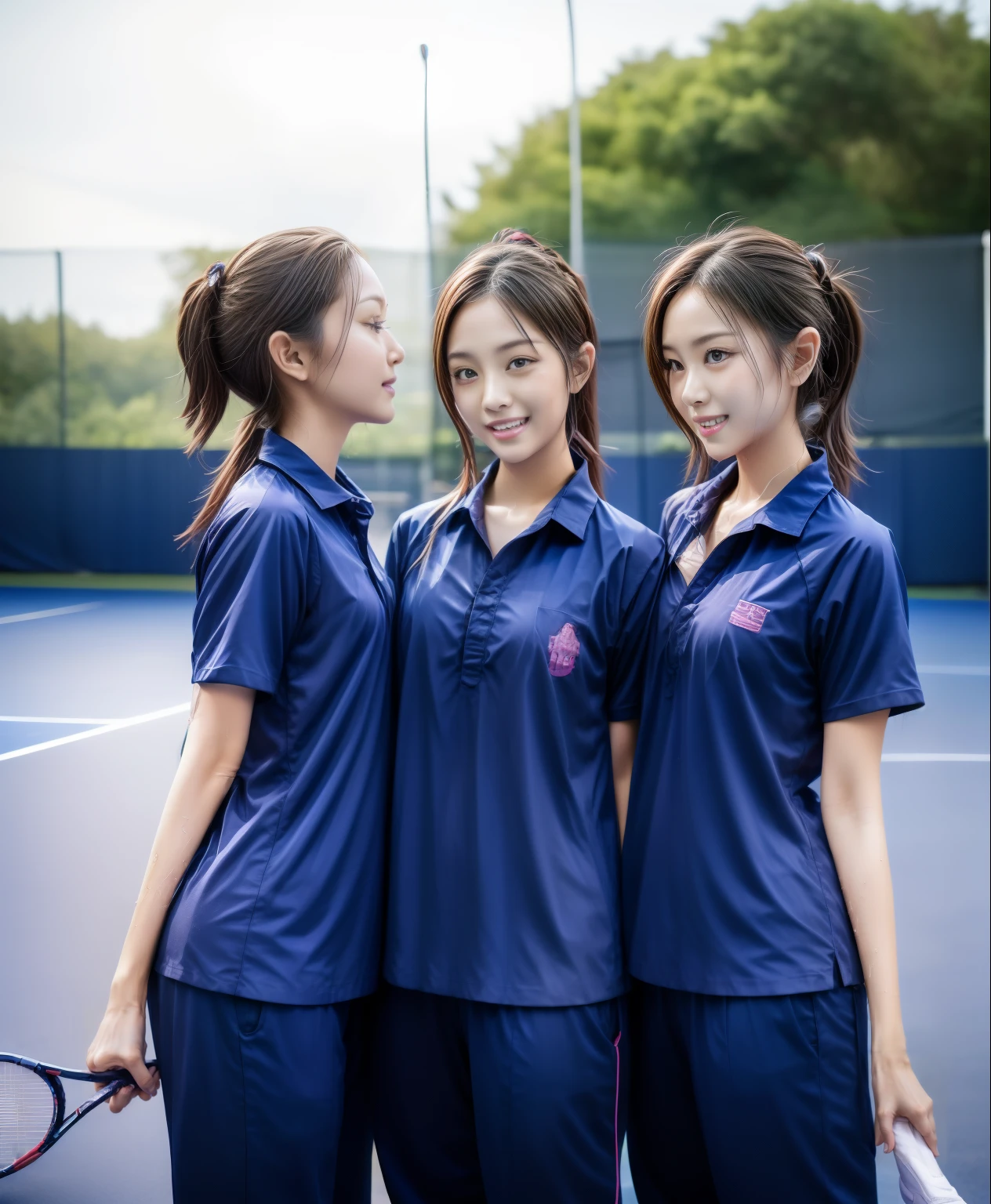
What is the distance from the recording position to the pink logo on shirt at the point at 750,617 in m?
1.60

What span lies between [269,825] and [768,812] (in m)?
0.69

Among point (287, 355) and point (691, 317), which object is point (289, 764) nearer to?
point (287, 355)

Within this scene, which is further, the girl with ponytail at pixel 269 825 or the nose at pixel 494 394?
the nose at pixel 494 394

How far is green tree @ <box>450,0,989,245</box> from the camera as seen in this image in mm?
17359

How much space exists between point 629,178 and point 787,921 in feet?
63.9

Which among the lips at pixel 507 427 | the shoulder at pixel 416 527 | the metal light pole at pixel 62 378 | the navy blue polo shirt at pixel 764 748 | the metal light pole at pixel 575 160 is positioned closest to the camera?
the navy blue polo shirt at pixel 764 748

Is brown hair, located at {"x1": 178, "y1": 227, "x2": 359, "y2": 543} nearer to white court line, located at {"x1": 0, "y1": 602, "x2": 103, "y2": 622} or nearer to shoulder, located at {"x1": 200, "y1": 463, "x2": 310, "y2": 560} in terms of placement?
shoulder, located at {"x1": 200, "y1": 463, "x2": 310, "y2": 560}

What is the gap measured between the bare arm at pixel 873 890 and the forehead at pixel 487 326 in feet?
2.36

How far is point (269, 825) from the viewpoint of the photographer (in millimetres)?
1595

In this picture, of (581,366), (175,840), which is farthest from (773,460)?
(175,840)

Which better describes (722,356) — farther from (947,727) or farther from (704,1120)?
(947,727)

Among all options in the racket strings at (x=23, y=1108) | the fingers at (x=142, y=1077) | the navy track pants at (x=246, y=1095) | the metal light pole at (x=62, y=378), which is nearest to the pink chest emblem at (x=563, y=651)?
the navy track pants at (x=246, y=1095)

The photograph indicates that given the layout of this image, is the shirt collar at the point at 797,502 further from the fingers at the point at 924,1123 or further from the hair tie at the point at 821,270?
the fingers at the point at 924,1123

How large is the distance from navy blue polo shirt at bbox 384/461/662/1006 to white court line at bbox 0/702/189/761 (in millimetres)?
1184
